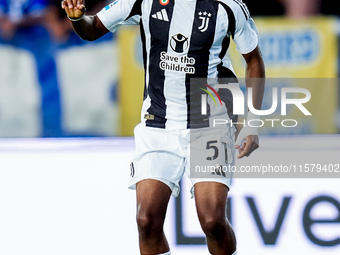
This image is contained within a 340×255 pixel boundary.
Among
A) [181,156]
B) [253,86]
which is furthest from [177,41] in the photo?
[181,156]

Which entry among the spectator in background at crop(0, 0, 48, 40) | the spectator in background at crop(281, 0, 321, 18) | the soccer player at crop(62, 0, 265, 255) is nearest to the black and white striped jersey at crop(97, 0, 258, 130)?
the soccer player at crop(62, 0, 265, 255)

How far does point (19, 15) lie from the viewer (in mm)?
7090

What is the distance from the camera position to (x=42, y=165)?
195 inches

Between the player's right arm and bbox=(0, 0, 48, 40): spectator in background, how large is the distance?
9.58ft

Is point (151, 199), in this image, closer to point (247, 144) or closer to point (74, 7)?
point (247, 144)

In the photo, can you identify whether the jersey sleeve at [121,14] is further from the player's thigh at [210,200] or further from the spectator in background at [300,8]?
the spectator in background at [300,8]

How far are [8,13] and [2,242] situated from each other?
9.42 ft

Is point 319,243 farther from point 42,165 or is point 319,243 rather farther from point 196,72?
point 42,165

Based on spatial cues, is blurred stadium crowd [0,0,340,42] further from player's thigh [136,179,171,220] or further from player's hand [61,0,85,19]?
player's thigh [136,179,171,220]

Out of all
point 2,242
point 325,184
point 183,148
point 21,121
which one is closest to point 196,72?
A: point 183,148

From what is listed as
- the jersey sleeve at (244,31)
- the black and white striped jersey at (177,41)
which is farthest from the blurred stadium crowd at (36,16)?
the jersey sleeve at (244,31)

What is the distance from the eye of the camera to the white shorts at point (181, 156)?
13.5 feet

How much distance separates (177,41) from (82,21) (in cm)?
54

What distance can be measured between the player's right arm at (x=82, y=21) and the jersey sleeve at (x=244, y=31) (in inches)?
29.5
